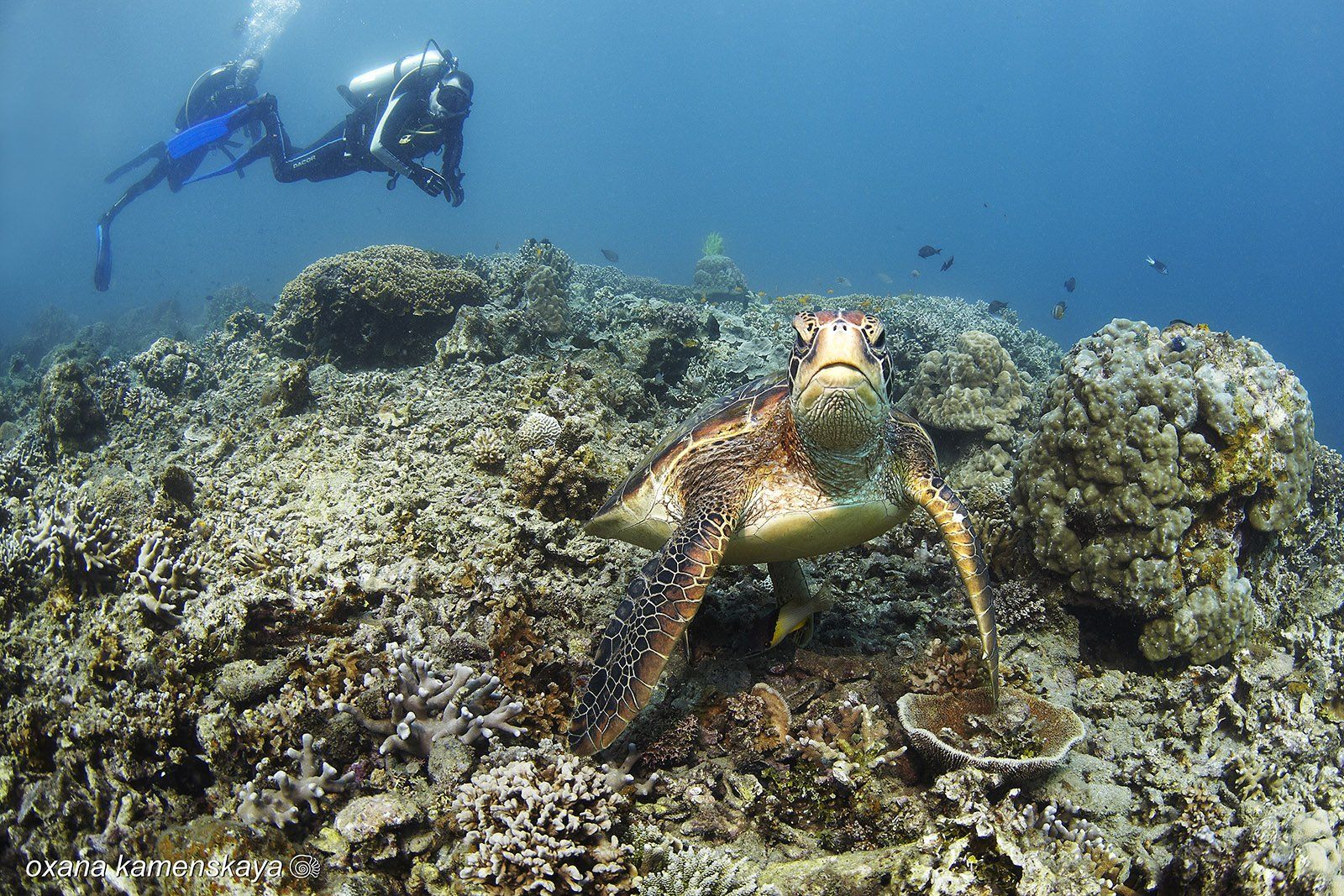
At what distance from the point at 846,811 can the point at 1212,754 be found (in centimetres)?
250

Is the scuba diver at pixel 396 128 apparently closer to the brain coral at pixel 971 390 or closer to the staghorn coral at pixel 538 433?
the staghorn coral at pixel 538 433

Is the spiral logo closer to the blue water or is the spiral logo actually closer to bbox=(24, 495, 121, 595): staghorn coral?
bbox=(24, 495, 121, 595): staghorn coral

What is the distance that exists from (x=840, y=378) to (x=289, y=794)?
10.4ft

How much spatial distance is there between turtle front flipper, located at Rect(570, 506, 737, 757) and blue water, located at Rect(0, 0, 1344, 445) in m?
61.6

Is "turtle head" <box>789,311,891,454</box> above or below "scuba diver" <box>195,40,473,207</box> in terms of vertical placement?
below

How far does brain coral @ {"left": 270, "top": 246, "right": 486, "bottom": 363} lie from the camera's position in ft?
28.7

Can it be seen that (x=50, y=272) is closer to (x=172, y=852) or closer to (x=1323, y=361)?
(x=172, y=852)

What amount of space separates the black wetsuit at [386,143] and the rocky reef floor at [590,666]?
784cm

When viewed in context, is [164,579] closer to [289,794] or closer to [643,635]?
[289,794]

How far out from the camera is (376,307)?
867cm

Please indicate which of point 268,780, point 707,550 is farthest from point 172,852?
point 707,550

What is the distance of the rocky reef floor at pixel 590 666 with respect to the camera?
7.77ft

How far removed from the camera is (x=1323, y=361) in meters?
75.9

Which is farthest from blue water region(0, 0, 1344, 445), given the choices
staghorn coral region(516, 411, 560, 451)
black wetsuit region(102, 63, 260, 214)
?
staghorn coral region(516, 411, 560, 451)
